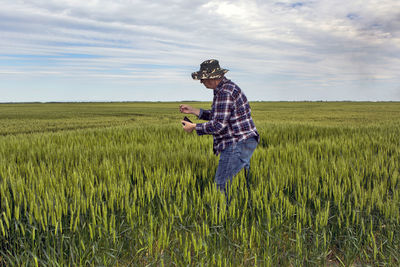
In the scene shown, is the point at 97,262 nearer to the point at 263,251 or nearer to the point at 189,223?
the point at 189,223

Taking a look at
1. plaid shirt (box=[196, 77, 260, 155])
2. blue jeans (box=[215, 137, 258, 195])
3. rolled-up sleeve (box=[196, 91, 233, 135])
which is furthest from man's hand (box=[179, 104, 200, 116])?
blue jeans (box=[215, 137, 258, 195])

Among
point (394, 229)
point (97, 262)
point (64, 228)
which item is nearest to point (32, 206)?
point (64, 228)

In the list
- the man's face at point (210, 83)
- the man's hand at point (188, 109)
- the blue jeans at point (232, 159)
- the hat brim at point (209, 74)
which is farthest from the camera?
the man's hand at point (188, 109)

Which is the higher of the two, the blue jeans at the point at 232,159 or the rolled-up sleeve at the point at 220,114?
the rolled-up sleeve at the point at 220,114

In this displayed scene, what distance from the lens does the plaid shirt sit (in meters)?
3.38

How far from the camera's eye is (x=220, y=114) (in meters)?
3.39

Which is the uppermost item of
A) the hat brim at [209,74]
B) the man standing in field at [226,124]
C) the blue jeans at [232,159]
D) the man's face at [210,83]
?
the hat brim at [209,74]

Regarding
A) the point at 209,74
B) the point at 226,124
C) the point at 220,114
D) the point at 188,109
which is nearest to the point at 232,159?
the point at 226,124

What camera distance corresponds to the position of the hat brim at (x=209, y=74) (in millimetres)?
3318

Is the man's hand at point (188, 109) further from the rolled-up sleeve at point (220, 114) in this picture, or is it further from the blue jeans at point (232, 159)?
the blue jeans at point (232, 159)

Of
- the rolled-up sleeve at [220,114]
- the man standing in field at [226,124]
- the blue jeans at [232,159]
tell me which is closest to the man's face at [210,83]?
the man standing in field at [226,124]

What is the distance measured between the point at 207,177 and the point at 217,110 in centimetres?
147

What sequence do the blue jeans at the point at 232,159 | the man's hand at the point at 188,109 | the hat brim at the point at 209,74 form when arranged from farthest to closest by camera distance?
1. the man's hand at the point at 188,109
2. the blue jeans at the point at 232,159
3. the hat brim at the point at 209,74

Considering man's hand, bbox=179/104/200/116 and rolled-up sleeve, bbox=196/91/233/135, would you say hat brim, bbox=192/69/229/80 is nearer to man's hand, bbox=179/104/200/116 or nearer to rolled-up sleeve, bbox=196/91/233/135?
rolled-up sleeve, bbox=196/91/233/135
